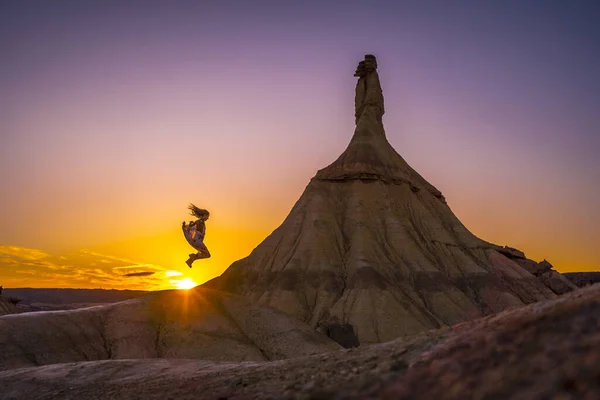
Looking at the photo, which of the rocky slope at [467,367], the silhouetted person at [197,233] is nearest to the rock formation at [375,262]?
the silhouetted person at [197,233]

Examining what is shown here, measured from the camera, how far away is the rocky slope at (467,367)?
405cm

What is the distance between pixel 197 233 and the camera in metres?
25.5

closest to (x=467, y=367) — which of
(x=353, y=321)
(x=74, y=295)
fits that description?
(x=353, y=321)

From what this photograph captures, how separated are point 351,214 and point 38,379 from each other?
156ft

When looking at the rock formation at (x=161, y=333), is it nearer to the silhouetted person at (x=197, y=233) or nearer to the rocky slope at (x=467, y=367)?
the silhouetted person at (x=197, y=233)

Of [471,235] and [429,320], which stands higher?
[471,235]

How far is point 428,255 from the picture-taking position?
2149 inches

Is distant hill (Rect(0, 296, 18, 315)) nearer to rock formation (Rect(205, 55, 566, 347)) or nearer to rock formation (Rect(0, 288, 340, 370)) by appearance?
rock formation (Rect(205, 55, 566, 347))

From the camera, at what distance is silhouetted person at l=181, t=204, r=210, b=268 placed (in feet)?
83.4

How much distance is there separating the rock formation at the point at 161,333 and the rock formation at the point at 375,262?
1708 cm

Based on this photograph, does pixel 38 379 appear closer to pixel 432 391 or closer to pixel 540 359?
pixel 432 391

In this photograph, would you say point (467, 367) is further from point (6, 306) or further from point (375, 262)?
point (6, 306)

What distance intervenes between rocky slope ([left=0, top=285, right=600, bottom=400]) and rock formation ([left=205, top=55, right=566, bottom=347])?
113 ft

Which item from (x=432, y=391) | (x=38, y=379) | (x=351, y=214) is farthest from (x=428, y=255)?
(x=432, y=391)
